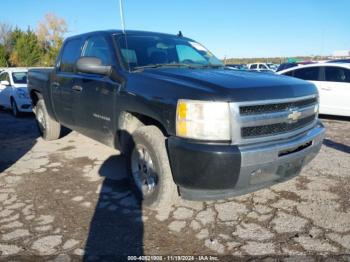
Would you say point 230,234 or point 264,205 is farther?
point 264,205

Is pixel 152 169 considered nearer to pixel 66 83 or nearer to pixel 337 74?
pixel 66 83

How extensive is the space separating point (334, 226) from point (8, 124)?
27.9ft

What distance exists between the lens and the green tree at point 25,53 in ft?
135

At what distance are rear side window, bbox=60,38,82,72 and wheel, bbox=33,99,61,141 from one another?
3.94 ft

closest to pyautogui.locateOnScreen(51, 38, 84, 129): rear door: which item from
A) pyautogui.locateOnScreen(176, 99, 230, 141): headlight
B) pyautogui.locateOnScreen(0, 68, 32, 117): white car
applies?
pyautogui.locateOnScreen(176, 99, 230, 141): headlight

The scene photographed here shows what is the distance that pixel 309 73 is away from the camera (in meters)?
9.63

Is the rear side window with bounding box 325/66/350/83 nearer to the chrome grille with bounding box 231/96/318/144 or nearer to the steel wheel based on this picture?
the chrome grille with bounding box 231/96/318/144

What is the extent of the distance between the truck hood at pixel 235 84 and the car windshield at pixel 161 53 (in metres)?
0.39

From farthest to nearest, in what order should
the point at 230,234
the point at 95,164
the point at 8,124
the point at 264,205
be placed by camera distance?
1. the point at 8,124
2. the point at 95,164
3. the point at 264,205
4. the point at 230,234

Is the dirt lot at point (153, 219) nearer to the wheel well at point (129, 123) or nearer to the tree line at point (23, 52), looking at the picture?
the wheel well at point (129, 123)

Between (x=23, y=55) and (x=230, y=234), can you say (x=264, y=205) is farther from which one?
(x=23, y=55)

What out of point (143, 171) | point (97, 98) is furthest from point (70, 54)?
point (143, 171)

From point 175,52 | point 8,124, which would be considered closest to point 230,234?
point 175,52

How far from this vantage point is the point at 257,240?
311 centimetres
